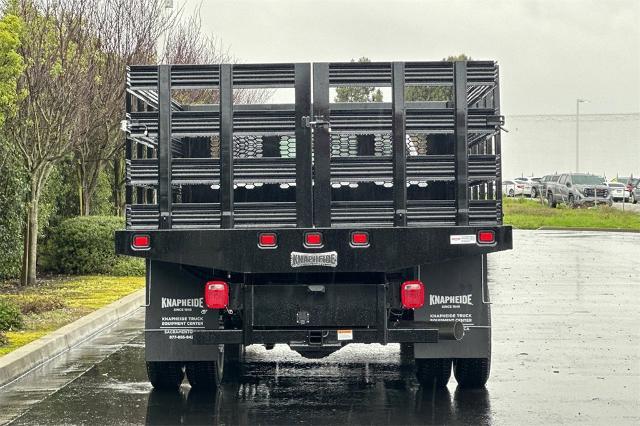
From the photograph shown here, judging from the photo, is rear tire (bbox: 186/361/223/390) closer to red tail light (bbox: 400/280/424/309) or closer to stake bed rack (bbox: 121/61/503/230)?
stake bed rack (bbox: 121/61/503/230)

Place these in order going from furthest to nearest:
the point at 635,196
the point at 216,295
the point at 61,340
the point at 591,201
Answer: the point at 635,196 < the point at 591,201 < the point at 61,340 < the point at 216,295

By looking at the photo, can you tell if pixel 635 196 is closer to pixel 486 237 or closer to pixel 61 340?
pixel 61 340

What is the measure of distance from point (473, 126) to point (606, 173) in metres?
89.3

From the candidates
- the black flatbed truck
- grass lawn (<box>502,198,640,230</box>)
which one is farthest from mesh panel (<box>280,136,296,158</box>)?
grass lawn (<box>502,198,640,230</box>)

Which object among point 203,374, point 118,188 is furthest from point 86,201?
point 203,374

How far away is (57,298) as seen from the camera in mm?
16859

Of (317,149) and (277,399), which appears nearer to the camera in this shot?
(317,149)

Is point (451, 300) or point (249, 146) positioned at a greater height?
point (249, 146)

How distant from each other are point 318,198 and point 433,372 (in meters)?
2.16

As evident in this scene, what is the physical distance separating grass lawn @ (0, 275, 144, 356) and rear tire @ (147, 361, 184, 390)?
7.27 ft

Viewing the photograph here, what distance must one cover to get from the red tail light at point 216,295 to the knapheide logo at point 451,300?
1.64 metres

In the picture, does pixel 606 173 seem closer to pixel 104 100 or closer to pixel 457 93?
pixel 104 100

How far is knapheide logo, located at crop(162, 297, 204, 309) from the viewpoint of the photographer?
9641 mm

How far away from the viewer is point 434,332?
920 cm
